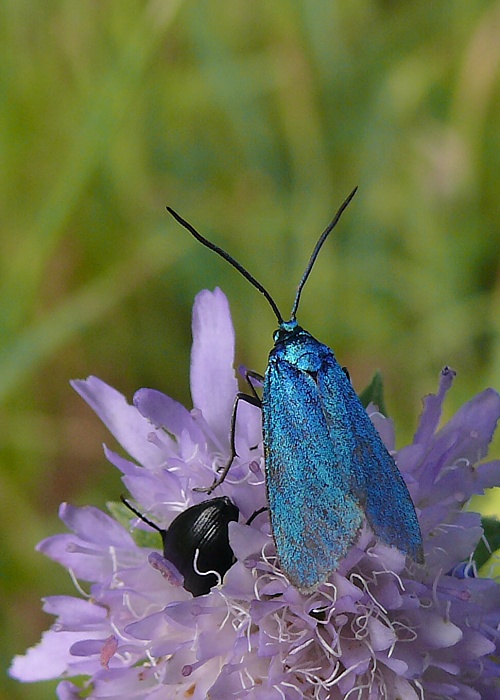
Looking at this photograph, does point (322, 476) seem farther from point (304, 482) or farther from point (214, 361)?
point (214, 361)

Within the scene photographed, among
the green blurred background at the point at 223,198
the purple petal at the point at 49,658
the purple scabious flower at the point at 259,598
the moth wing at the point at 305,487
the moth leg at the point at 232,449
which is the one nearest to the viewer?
the moth wing at the point at 305,487

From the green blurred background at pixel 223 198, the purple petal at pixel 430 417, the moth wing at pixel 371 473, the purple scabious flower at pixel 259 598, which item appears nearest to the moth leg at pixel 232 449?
the purple scabious flower at pixel 259 598

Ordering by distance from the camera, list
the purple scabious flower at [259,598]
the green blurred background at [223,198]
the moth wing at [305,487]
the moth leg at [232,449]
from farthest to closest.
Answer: the green blurred background at [223,198]
the moth leg at [232,449]
the purple scabious flower at [259,598]
the moth wing at [305,487]

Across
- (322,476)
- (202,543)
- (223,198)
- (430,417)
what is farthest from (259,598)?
(223,198)

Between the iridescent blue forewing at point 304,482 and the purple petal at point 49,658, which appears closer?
the iridescent blue forewing at point 304,482

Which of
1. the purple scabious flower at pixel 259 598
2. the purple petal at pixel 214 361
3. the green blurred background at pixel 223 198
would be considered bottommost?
Result: the purple scabious flower at pixel 259 598

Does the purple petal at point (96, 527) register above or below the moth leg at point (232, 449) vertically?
below

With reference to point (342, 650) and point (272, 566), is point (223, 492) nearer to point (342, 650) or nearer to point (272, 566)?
point (272, 566)

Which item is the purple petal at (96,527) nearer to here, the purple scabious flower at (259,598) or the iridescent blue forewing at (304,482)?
the purple scabious flower at (259,598)

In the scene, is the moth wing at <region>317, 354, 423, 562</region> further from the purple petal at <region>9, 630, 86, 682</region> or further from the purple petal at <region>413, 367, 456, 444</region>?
the purple petal at <region>9, 630, 86, 682</region>
